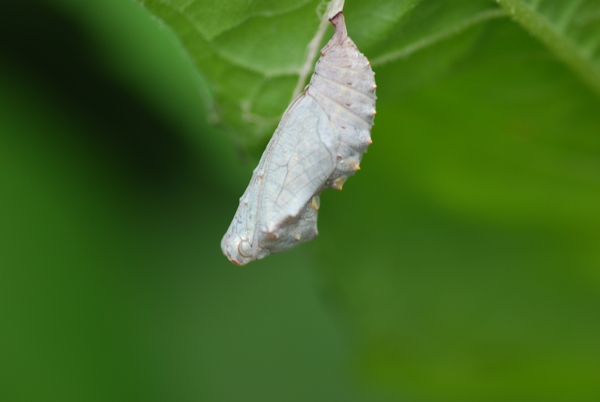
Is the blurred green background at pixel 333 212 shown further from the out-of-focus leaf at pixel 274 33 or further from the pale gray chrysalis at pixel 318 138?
the pale gray chrysalis at pixel 318 138

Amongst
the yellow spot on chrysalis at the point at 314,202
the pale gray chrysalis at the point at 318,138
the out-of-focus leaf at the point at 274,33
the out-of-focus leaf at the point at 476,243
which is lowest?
the out-of-focus leaf at the point at 476,243

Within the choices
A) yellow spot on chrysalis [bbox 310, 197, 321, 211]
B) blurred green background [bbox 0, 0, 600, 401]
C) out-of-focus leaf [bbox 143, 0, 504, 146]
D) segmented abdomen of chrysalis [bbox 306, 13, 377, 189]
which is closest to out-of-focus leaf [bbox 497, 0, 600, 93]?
blurred green background [bbox 0, 0, 600, 401]

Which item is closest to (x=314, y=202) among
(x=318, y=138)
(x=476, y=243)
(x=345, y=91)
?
(x=318, y=138)

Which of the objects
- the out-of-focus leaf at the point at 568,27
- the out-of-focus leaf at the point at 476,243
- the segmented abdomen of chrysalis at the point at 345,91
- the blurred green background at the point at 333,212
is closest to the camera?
the segmented abdomen of chrysalis at the point at 345,91

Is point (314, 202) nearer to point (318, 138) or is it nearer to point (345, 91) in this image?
point (318, 138)

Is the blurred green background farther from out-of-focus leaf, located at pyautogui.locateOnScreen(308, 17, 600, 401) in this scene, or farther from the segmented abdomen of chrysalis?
the segmented abdomen of chrysalis

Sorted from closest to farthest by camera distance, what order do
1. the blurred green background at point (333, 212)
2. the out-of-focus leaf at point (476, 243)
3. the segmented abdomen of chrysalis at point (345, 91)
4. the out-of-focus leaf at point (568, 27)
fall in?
the segmented abdomen of chrysalis at point (345, 91), the out-of-focus leaf at point (568, 27), the blurred green background at point (333, 212), the out-of-focus leaf at point (476, 243)

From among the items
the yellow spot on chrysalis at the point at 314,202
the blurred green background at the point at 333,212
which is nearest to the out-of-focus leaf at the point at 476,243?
the blurred green background at the point at 333,212

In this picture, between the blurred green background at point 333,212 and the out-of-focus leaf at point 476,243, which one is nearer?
the blurred green background at point 333,212
